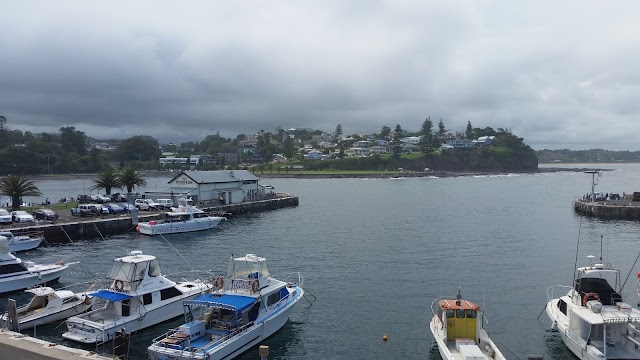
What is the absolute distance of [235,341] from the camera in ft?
69.5

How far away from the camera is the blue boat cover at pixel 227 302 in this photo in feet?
70.9

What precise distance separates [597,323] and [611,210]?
5843cm

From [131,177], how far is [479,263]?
58.2m

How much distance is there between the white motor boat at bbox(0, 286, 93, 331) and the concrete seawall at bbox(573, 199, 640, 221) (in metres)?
69.2

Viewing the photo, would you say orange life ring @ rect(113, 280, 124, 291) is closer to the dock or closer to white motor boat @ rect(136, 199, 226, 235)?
white motor boat @ rect(136, 199, 226, 235)

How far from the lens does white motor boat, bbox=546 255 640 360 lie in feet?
65.7

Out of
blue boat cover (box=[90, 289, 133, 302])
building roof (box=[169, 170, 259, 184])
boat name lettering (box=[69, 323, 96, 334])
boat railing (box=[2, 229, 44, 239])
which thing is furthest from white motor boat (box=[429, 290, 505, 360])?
building roof (box=[169, 170, 259, 184])

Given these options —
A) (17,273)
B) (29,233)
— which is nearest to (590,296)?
(17,273)

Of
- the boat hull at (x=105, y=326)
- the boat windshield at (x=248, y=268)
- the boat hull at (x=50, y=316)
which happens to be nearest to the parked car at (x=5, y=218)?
the boat hull at (x=50, y=316)

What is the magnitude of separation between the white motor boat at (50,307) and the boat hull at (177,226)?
29510 mm

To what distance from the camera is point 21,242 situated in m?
44.6

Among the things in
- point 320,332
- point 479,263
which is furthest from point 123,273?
point 479,263

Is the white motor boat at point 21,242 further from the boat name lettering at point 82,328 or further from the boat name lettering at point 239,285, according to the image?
the boat name lettering at point 239,285

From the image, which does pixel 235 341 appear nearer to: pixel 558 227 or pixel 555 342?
pixel 555 342
